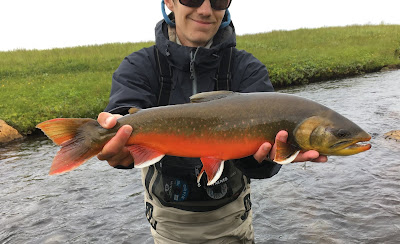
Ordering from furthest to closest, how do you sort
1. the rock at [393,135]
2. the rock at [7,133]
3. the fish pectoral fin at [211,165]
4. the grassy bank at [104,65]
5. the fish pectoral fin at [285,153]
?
the grassy bank at [104,65], the rock at [7,133], the rock at [393,135], the fish pectoral fin at [211,165], the fish pectoral fin at [285,153]

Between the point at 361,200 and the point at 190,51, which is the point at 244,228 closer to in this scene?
the point at 190,51

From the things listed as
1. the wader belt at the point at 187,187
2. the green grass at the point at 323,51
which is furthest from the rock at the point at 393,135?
the green grass at the point at 323,51

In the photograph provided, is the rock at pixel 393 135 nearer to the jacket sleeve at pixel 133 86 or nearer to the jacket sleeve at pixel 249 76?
the jacket sleeve at pixel 249 76

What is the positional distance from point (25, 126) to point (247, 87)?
11148mm

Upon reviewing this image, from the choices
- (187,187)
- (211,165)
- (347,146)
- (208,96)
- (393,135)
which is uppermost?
(208,96)

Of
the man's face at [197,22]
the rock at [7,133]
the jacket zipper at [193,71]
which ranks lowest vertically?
the rock at [7,133]

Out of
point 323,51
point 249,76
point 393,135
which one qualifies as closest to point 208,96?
point 249,76

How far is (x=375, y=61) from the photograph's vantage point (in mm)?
22969

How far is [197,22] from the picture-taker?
133 inches

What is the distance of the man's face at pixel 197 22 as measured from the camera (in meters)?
3.34

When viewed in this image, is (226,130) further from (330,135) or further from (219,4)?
(219,4)

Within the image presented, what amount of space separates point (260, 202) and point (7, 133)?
9.21 m

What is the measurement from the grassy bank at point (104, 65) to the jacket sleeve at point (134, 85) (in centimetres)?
1048

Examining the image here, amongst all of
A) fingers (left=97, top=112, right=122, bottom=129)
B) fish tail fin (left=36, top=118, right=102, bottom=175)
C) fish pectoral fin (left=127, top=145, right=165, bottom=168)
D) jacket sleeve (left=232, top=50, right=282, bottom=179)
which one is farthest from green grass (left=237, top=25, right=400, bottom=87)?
fish tail fin (left=36, top=118, right=102, bottom=175)
